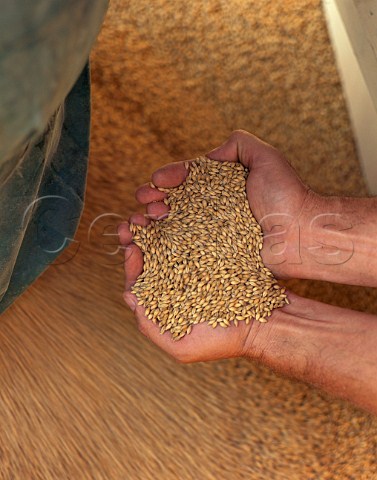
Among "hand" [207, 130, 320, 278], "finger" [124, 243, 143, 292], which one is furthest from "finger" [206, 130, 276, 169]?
"finger" [124, 243, 143, 292]

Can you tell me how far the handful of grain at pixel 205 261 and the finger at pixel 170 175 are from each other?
0.01 m

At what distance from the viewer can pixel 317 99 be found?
1824 mm

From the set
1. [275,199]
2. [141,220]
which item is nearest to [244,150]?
[275,199]

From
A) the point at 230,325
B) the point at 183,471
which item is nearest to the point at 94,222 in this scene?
the point at 230,325

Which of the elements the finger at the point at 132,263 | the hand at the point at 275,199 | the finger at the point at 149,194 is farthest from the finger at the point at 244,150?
the finger at the point at 132,263

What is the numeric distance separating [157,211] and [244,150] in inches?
8.5

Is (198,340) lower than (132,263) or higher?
lower

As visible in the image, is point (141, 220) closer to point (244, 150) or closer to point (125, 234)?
point (125, 234)

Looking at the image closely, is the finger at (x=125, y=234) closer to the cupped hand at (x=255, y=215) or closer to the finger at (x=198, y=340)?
the cupped hand at (x=255, y=215)

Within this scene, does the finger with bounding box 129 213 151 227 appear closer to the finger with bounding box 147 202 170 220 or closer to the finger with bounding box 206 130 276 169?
the finger with bounding box 147 202 170 220

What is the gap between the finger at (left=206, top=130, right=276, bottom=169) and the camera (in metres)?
1.45

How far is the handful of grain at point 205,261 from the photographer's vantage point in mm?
1365

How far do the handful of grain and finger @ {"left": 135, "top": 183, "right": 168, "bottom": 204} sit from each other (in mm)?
18

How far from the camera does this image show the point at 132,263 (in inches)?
55.0
